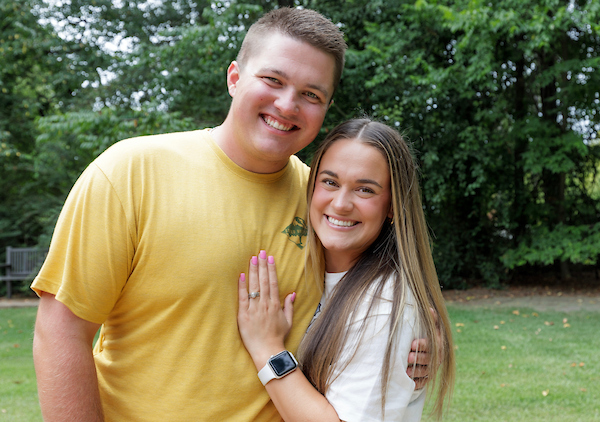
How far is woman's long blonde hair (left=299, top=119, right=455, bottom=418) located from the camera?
6.65ft

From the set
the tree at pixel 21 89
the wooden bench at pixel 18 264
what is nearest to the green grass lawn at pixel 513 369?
the wooden bench at pixel 18 264

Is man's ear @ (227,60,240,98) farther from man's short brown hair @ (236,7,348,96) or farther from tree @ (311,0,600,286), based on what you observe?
tree @ (311,0,600,286)

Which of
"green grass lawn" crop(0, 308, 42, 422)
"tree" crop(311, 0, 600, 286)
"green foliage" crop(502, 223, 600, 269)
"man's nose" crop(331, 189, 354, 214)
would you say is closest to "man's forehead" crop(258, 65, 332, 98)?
"man's nose" crop(331, 189, 354, 214)

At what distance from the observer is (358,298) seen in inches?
83.0

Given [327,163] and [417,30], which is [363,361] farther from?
[417,30]

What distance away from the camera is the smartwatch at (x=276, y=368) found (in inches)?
76.2

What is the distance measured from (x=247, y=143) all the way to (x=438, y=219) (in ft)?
41.8

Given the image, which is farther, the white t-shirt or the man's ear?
the man's ear

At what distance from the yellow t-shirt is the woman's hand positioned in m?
0.03

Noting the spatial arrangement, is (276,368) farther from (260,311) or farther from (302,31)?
(302,31)

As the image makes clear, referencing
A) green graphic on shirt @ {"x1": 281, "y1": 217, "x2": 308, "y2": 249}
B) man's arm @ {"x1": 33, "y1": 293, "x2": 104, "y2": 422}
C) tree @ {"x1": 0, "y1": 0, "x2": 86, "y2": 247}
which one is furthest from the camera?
tree @ {"x1": 0, "y1": 0, "x2": 86, "y2": 247}

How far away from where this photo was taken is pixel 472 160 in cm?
1294

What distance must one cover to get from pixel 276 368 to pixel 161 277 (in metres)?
0.53

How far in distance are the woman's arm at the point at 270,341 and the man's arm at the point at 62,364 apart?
551 millimetres
